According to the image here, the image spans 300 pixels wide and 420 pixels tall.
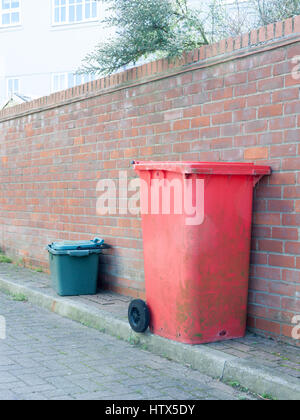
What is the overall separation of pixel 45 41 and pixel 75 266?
16897mm

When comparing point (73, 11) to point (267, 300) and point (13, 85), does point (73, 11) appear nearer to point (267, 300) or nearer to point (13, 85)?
point (13, 85)

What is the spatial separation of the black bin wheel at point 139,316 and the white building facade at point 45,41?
16469 mm

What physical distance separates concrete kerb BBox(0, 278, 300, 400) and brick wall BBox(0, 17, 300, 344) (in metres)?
0.74

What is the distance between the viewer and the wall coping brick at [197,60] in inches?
197

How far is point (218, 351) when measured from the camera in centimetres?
467

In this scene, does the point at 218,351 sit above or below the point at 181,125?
below


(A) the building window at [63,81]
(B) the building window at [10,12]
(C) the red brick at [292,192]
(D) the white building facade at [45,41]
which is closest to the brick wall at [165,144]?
(C) the red brick at [292,192]

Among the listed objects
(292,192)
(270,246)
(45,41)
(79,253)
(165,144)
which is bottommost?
(79,253)

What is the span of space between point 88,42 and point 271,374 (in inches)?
738

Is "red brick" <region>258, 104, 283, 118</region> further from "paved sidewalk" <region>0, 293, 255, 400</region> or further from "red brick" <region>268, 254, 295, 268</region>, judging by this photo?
"paved sidewalk" <region>0, 293, 255, 400</region>
